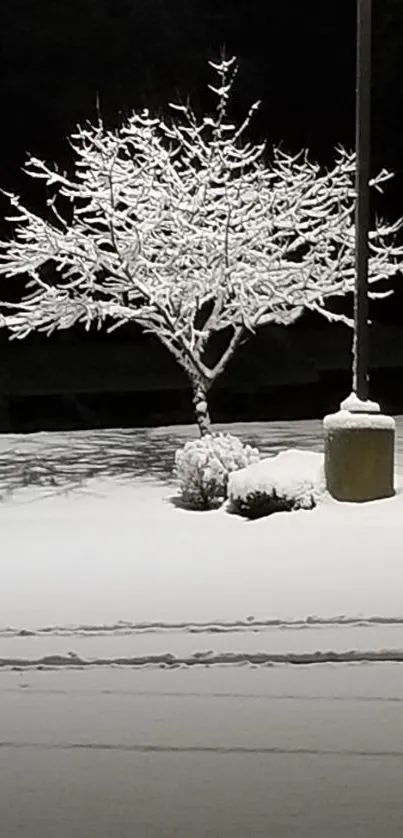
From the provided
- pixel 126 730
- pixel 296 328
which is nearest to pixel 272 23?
pixel 296 328

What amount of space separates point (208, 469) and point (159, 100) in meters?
19.3

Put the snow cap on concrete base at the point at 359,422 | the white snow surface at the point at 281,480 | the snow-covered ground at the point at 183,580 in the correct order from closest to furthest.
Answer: the snow-covered ground at the point at 183,580 < the white snow surface at the point at 281,480 < the snow cap on concrete base at the point at 359,422

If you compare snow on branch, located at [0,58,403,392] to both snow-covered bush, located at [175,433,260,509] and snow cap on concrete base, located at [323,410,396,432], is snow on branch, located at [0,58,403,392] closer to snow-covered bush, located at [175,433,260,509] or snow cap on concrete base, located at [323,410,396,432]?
snow-covered bush, located at [175,433,260,509]

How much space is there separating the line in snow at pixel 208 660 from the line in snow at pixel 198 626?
592mm

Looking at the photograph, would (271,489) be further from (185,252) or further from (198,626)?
(185,252)

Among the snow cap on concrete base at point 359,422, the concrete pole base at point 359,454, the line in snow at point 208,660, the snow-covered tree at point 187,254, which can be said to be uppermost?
the snow-covered tree at point 187,254

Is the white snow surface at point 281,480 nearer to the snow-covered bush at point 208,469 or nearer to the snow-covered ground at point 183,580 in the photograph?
the snow-covered ground at point 183,580

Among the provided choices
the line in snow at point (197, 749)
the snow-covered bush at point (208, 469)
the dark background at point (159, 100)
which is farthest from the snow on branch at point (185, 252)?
the dark background at point (159, 100)

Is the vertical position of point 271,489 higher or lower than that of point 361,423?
lower

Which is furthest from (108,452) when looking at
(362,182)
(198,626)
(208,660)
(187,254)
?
(208,660)

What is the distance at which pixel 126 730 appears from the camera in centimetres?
640

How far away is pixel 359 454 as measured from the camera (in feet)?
40.9

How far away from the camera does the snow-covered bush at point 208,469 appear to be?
13273 millimetres

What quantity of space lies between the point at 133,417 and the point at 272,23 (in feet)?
36.3
